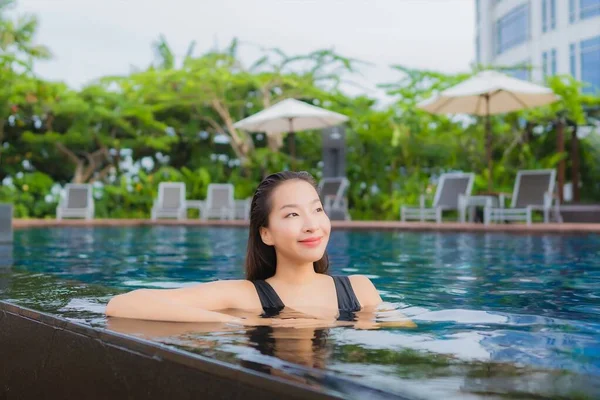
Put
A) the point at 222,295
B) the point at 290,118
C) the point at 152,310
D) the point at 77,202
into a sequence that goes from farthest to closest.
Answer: the point at 77,202, the point at 290,118, the point at 222,295, the point at 152,310

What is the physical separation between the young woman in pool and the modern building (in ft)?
69.9

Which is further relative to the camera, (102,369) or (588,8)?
(588,8)

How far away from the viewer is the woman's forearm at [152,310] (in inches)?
90.3

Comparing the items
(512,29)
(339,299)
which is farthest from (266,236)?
(512,29)

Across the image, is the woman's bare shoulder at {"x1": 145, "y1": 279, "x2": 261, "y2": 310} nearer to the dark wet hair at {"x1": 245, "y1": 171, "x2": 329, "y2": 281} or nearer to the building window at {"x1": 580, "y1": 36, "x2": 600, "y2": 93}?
the dark wet hair at {"x1": 245, "y1": 171, "x2": 329, "y2": 281}

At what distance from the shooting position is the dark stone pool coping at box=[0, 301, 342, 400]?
4.88ft

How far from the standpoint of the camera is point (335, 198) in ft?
48.8

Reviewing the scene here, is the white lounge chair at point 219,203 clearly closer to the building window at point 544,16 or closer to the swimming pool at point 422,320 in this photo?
the swimming pool at point 422,320

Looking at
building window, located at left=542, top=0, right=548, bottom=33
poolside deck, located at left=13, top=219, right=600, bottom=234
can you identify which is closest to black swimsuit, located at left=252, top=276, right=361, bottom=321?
poolside deck, located at left=13, top=219, right=600, bottom=234

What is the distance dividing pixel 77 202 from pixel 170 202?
2.03 metres

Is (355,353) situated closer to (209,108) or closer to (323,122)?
(323,122)

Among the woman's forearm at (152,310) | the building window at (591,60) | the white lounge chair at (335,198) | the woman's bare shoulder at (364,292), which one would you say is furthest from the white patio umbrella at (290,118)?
the building window at (591,60)

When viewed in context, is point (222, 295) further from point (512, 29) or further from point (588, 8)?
point (512, 29)

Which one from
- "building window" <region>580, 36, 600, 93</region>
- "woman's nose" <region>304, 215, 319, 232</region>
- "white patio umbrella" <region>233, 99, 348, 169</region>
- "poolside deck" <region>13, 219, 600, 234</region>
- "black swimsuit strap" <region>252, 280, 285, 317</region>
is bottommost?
"black swimsuit strap" <region>252, 280, 285, 317</region>
